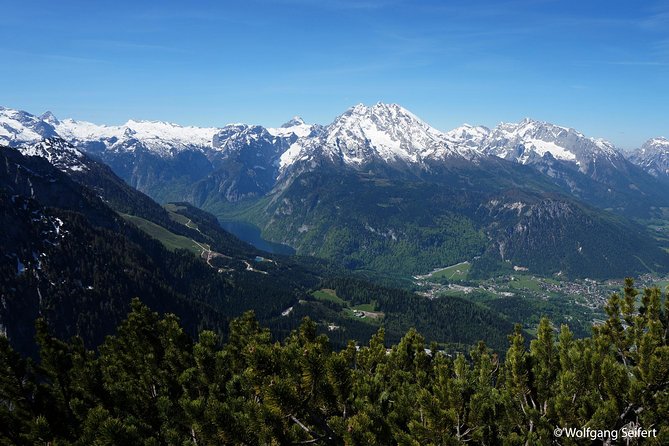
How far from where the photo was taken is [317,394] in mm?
14602

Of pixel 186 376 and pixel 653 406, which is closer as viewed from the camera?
pixel 653 406

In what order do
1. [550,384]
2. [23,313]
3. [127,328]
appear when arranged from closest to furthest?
1. [550,384]
2. [127,328]
3. [23,313]

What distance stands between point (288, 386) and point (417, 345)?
1648 centimetres

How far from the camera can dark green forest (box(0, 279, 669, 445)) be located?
14094 millimetres

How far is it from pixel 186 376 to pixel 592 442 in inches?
622

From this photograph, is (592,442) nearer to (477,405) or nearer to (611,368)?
(611,368)

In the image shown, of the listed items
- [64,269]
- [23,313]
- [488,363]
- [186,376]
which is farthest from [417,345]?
[64,269]

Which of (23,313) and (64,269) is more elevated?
(64,269)

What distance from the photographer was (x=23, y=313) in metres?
150

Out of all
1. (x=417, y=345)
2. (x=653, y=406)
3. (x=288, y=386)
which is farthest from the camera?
(x=417, y=345)

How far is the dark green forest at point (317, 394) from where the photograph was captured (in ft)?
46.2

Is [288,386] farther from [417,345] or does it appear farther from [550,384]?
[417,345]

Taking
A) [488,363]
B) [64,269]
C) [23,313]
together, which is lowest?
[23,313]

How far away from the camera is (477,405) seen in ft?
51.3
